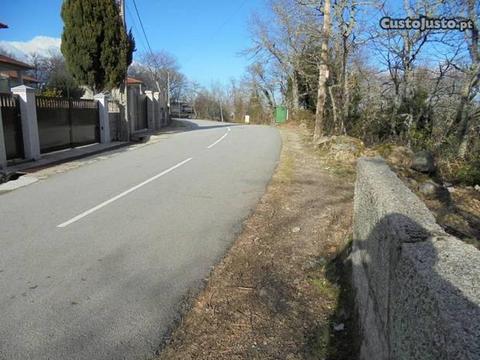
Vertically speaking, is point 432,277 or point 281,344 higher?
point 432,277

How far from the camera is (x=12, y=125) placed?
1214 centimetres

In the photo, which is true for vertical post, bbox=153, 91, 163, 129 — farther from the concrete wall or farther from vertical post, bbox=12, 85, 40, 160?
the concrete wall

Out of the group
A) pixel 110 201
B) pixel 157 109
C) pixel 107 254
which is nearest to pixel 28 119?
pixel 110 201

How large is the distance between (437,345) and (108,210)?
20.5 feet

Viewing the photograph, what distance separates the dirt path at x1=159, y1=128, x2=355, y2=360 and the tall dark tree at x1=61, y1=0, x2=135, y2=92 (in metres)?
16.2

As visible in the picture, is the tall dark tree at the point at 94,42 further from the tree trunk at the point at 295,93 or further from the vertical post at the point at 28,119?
the tree trunk at the point at 295,93

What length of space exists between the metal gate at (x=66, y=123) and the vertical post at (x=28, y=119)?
0.76 metres

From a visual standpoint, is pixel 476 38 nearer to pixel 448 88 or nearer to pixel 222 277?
pixel 448 88

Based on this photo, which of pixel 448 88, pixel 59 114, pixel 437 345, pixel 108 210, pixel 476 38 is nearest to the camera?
pixel 437 345

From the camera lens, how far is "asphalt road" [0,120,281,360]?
3254 millimetres

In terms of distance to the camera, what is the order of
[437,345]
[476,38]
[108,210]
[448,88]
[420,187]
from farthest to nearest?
[448,88]
[476,38]
[420,187]
[108,210]
[437,345]

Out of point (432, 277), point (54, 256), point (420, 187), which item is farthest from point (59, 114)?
point (432, 277)

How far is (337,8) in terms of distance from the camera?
58.4 ft

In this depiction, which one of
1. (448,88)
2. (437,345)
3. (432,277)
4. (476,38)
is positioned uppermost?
(476,38)
